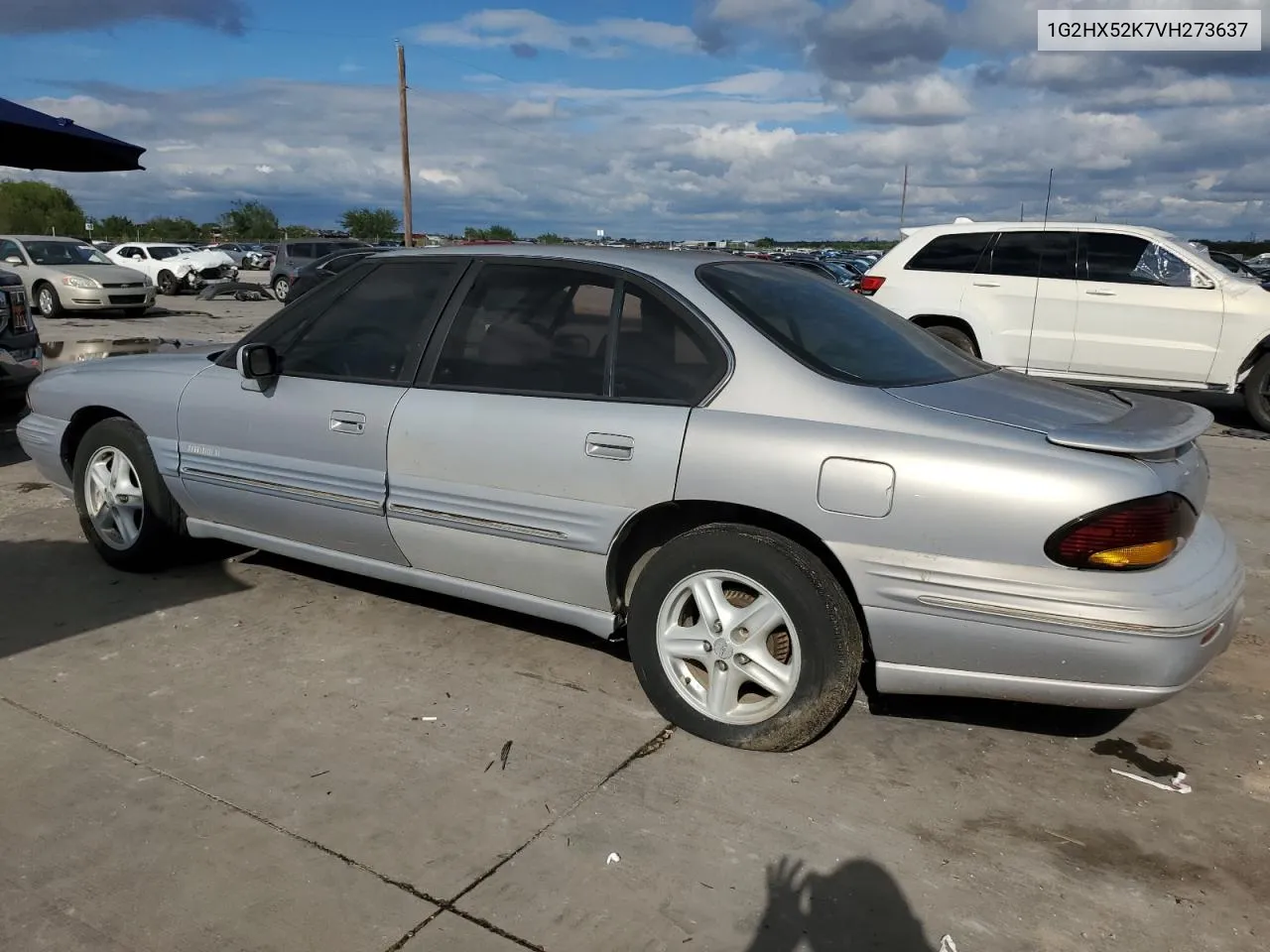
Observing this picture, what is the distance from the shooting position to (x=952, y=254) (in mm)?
9281

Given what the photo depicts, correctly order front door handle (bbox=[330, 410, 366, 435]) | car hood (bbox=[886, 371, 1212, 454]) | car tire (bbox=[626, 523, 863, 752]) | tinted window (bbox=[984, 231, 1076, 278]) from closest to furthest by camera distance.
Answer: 1. car hood (bbox=[886, 371, 1212, 454])
2. car tire (bbox=[626, 523, 863, 752])
3. front door handle (bbox=[330, 410, 366, 435])
4. tinted window (bbox=[984, 231, 1076, 278])

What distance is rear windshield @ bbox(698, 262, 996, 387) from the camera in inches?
123

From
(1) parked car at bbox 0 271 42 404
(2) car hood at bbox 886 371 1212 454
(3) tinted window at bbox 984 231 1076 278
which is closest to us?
(2) car hood at bbox 886 371 1212 454

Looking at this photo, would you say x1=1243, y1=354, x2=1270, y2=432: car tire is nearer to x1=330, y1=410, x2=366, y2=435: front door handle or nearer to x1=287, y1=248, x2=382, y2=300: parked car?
x1=330, y1=410, x2=366, y2=435: front door handle

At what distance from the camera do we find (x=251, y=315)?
19.7 meters

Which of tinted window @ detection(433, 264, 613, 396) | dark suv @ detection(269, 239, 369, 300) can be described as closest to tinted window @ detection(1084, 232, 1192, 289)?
tinted window @ detection(433, 264, 613, 396)

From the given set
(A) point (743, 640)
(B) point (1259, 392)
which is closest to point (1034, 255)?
(B) point (1259, 392)

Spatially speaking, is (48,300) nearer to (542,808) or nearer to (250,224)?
(542,808)

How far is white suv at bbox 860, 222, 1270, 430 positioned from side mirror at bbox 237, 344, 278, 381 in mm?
6703

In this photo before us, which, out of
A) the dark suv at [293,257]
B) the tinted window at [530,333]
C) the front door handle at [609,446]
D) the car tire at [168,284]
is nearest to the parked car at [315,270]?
the dark suv at [293,257]

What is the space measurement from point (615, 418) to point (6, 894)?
205cm

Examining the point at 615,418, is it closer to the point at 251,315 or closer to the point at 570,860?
the point at 570,860

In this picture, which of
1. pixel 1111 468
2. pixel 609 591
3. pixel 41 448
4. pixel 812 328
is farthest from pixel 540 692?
pixel 41 448

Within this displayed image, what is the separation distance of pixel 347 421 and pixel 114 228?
9372 centimetres
